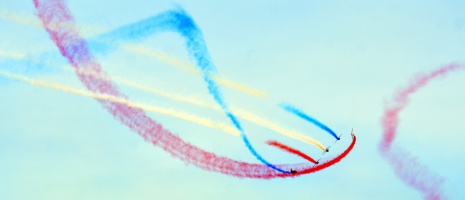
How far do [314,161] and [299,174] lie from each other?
168 centimetres

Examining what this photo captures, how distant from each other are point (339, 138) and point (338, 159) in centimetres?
314

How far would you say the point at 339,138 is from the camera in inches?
2852

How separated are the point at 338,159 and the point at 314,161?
1923 mm

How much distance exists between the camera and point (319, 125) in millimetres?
71875

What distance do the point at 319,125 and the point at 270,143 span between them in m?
3.90

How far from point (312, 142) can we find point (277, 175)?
4.37 metres

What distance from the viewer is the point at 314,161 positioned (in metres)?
74.6

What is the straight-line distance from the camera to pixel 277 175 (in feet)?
245

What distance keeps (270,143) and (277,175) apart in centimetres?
315

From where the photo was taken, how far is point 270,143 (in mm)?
72750

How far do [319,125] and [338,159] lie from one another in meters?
4.51

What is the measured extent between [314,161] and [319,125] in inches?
155

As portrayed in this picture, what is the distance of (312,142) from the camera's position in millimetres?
72062

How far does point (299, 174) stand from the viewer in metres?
75.4
